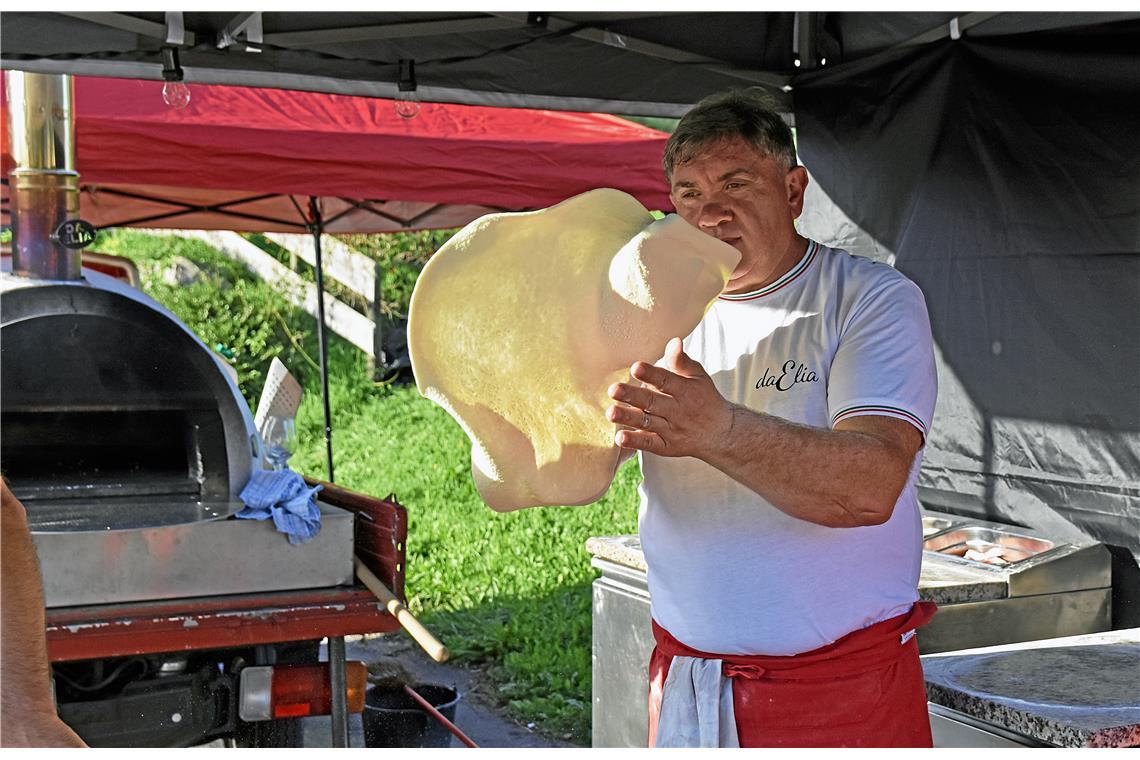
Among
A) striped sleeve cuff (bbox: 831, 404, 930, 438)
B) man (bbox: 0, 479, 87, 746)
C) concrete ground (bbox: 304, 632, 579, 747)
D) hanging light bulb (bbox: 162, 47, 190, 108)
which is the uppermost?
hanging light bulb (bbox: 162, 47, 190, 108)

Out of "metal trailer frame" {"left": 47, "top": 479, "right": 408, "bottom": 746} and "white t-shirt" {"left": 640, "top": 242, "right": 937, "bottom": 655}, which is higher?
"white t-shirt" {"left": 640, "top": 242, "right": 937, "bottom": 655}

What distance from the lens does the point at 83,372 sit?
143 inches

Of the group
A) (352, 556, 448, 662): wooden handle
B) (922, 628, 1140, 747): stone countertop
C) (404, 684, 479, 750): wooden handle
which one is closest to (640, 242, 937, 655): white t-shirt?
(922, 628, 1140, 747): stone countertop

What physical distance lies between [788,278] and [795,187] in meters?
0.17

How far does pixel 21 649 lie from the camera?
124cm

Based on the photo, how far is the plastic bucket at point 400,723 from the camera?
395cm

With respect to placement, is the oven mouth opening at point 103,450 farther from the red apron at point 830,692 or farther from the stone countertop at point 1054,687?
the stone countertop at point 1054,687

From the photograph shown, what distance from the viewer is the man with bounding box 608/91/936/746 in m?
1.73

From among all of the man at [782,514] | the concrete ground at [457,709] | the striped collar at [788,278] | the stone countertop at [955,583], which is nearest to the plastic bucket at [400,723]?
the concrete ground at [457,709]

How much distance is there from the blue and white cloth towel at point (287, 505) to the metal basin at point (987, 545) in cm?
172

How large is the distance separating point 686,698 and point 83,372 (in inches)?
100

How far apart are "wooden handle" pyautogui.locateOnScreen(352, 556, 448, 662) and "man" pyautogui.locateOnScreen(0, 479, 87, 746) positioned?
0.92 m

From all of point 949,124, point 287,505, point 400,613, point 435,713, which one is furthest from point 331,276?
point 400,613

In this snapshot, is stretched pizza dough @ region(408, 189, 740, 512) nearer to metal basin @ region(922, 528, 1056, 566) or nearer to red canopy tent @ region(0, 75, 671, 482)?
metal basin @ region(922, 528, 1056, 566)
